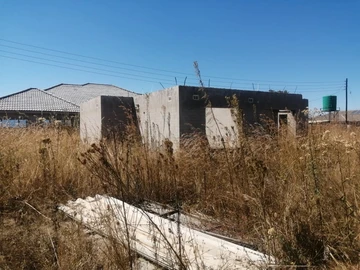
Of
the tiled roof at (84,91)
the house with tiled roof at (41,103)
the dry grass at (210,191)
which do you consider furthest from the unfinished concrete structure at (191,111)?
the tiled roof at (84,91)

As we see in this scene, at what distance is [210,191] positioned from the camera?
288 cm

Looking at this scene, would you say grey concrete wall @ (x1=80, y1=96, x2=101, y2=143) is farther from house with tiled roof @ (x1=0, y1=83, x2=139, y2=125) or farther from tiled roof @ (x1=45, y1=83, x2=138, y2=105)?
tiled roof @ (x1=45, y1=83, x2=138, y2=105)

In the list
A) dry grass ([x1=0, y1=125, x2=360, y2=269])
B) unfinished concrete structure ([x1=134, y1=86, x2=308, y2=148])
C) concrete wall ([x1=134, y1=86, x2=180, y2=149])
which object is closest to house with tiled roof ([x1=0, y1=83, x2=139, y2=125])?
concrete wall ([x1=134, y1=86, x2=180, y2=149])

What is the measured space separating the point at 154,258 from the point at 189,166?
6.09 feet

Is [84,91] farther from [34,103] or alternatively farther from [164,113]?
[164,113]

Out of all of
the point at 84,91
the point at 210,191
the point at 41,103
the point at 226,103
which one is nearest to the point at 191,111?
the point at 226,103

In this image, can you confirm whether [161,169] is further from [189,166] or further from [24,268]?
[24,268]

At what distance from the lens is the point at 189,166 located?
348 cm

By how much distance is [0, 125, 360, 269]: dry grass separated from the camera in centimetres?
166

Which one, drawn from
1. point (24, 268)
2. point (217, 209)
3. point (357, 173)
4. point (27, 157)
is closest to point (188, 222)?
point (217, 209)

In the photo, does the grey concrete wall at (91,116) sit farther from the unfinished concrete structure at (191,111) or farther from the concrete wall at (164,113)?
the concrete wall at (164,113)

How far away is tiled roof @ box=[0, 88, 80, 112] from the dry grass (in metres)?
18.4

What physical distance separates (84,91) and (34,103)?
7.05m

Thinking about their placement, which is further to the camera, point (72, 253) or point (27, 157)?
point (27, 157)
